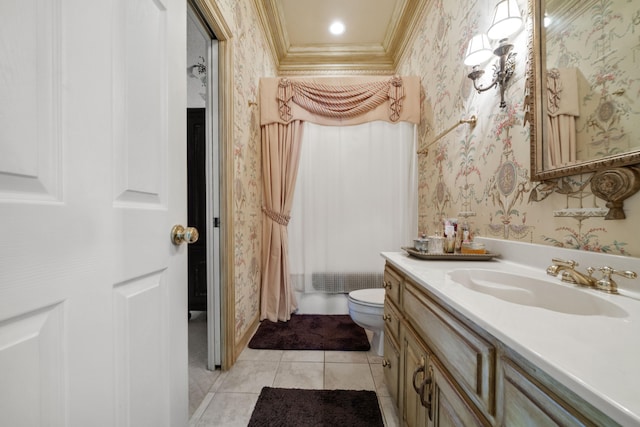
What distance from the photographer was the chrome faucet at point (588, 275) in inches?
25.4

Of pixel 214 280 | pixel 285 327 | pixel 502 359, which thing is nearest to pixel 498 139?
pixel 502 359

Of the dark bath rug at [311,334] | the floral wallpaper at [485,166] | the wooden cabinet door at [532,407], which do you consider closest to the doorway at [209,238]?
the dark bath rug at [311,334]

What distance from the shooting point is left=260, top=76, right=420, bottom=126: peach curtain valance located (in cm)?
214

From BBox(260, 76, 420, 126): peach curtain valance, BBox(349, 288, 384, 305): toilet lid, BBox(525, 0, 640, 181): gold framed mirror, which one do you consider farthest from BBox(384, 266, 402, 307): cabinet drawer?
BBox(260, 76, 420, 126): peach curtain valance

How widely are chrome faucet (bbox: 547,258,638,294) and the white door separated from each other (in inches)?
48.3

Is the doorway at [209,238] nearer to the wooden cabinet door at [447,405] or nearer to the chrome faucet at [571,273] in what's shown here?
the wooden cabinet door at [447,405]

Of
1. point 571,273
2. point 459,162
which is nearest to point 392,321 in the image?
point 571,273

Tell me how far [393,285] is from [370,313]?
1.62 feet

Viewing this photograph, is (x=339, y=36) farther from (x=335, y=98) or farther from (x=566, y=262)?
(x=566, y=262)

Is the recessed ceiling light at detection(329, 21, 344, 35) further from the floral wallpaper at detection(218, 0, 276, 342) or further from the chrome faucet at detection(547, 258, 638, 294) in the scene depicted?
the chrome faucet at detection(547, 258, 638, 294)

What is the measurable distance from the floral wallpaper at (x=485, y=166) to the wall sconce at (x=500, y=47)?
1.5 inches

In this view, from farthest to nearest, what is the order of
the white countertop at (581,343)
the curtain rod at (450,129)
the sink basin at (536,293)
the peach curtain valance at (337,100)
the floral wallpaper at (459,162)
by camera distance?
the peach curtain valance at (337,100) → the curtain rod at (450,129) → the floral wallpaper at (459,162) → the sink basin at (536,293) → the white countertop at (581,343)

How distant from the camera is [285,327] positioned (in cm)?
204

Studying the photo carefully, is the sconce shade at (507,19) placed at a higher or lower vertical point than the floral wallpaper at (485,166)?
higher
